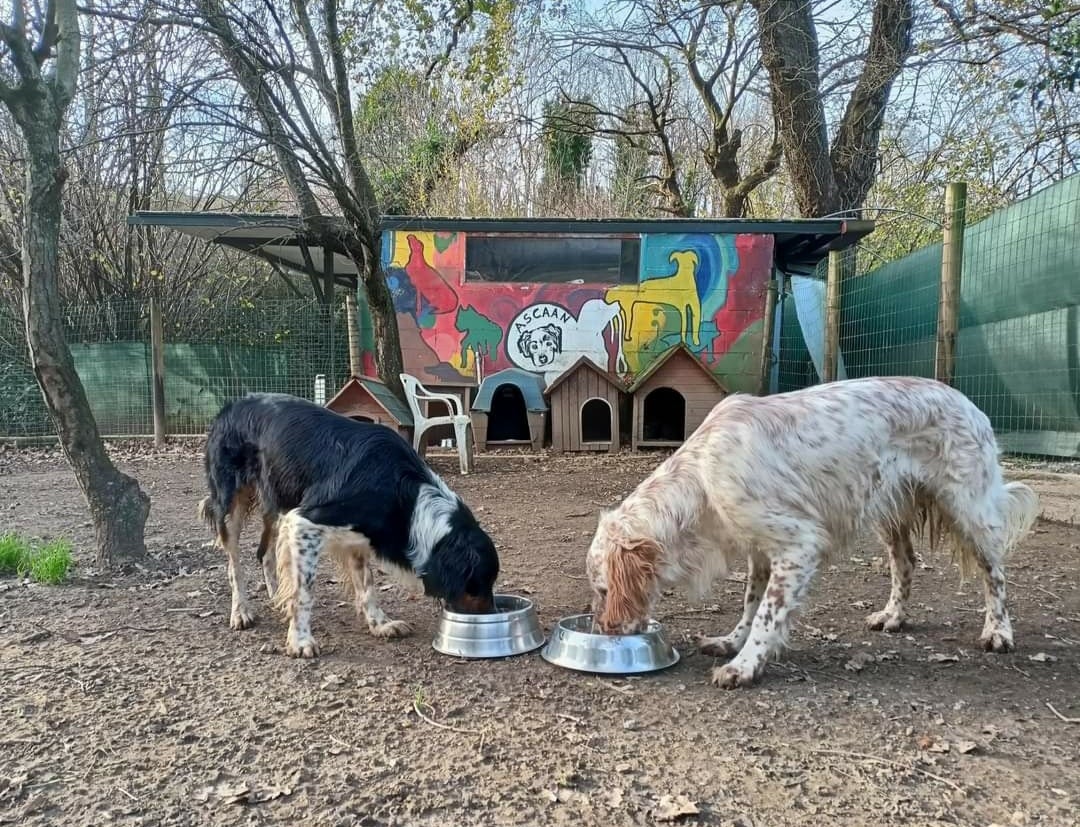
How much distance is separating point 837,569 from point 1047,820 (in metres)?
2.62

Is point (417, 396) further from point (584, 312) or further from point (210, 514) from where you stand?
point (210, 514)

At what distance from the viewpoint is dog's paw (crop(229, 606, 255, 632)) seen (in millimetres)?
3461

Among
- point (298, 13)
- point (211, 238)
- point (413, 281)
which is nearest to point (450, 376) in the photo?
point (413, 281)

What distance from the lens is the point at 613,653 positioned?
283cm

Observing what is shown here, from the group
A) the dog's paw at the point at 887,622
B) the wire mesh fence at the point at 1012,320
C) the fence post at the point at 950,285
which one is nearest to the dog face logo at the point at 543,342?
the wire mesh fence at the point at 1012,320

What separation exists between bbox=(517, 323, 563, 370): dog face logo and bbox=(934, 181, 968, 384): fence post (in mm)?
5996

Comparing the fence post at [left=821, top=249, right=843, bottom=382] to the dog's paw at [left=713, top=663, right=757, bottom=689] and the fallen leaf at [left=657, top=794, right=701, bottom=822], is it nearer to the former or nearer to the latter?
the dog's paw at [left=713, top=663, right=757, bottom=689]

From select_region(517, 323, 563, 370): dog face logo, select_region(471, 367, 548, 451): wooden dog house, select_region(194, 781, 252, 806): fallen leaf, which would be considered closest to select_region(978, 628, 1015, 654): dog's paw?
select_region(194, 781, 252, 806): fallen leaf

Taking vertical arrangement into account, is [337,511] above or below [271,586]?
above

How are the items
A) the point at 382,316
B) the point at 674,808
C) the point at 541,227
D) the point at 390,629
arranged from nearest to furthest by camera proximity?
the point at 674,808 < the point at 390,629 < the point at 382,316 < the point at 541,227

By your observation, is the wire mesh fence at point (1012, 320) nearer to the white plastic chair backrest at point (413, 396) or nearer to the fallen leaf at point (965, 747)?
the fallen leaf at point (965, 747)

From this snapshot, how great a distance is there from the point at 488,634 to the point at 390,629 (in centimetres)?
56

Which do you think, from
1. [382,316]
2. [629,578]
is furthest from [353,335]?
[629,578]

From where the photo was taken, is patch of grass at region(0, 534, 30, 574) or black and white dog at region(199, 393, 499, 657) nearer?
black and white dog at region(199, 393, 499, 657)
